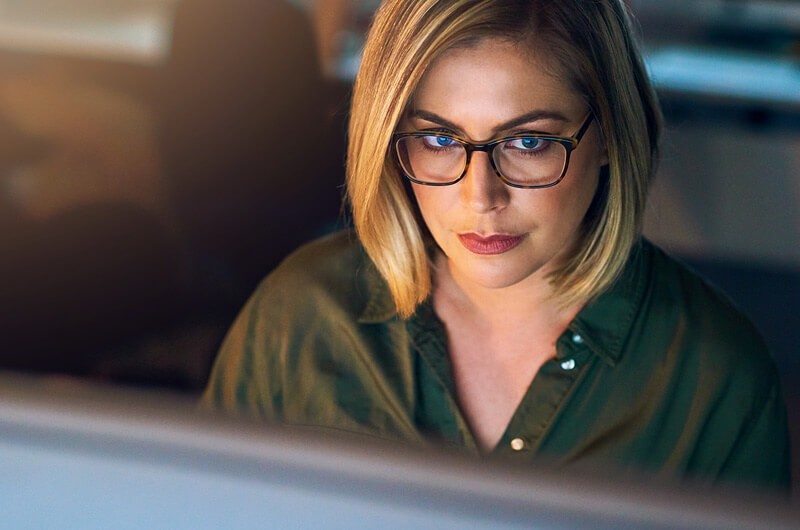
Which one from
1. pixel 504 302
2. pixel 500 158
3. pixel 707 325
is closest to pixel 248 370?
pixel 504 302

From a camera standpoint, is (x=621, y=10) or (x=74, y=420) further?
(x=621, y=10)

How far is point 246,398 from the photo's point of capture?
129 cm

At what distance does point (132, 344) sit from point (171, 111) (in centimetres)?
63

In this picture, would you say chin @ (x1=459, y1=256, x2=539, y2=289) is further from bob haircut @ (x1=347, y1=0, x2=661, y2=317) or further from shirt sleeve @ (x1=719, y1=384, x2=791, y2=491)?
shirt sleeve @ (x1=719, y1=384, x2=791, y2=491)

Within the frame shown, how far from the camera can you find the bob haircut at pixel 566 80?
1.03m

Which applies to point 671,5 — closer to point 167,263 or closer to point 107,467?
point 167,263

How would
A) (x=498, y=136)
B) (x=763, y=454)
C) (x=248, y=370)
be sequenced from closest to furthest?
1. (x=498, y=136)
2. (x=763, y=454)
3. (x=248, y=370)

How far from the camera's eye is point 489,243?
1.06 m

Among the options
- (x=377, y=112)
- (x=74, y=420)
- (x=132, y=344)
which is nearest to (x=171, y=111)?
(x=132, y=344)

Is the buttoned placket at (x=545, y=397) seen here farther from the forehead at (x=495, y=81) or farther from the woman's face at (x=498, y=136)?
the forehead at (x=495, y=81)

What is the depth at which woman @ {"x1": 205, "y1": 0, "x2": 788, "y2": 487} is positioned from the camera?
104 cm

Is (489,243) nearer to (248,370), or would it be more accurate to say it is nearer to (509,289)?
(509,289)

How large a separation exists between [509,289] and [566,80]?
1.01ft

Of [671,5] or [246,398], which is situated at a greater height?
[671,5]
